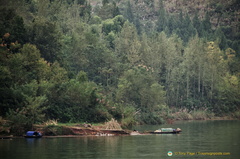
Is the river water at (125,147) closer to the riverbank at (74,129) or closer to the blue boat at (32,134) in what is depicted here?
the blue boat at (32,134)

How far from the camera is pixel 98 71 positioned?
98625 millimetres

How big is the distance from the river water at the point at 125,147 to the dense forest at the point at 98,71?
7806 mm

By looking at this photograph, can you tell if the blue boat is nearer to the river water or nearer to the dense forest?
the river water

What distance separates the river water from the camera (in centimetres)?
4256

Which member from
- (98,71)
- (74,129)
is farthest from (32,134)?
(98,71)

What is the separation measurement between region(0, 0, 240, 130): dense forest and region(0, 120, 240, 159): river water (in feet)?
25.6

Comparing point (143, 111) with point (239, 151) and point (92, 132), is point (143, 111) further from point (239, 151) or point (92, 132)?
point (239, 151)

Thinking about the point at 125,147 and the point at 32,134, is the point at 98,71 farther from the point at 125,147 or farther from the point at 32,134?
the point at 125,147

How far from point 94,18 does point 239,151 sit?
304 feet

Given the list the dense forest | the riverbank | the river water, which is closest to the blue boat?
the river water

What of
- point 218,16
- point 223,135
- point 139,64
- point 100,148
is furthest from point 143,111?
point 218,16

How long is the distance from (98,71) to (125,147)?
50.9 meters

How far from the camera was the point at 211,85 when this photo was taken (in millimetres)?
115125

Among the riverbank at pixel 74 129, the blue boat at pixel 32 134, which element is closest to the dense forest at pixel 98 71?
the riverbank at pixel 74 129
